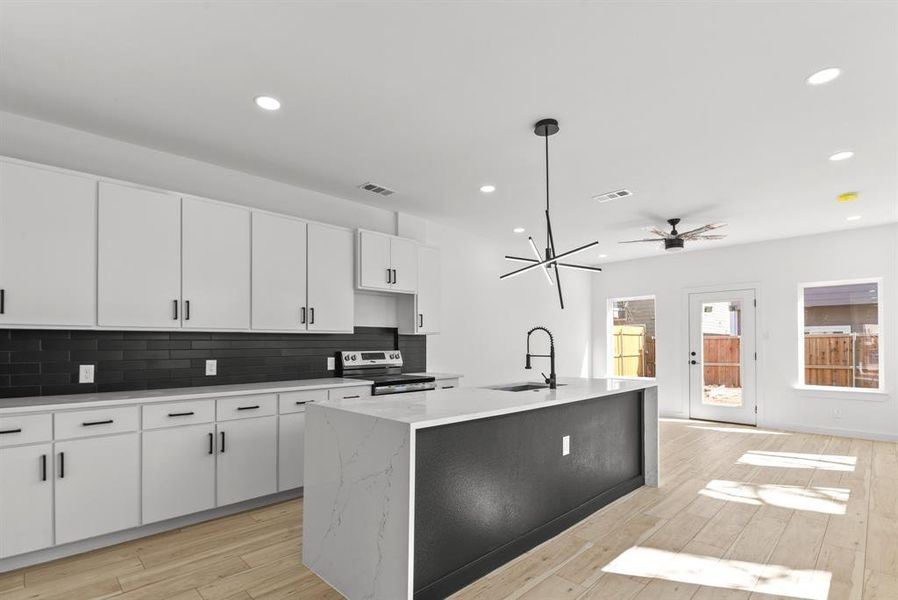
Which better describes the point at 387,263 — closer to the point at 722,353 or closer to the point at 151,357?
the point at 151,357

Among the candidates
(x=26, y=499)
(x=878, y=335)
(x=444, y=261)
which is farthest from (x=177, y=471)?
(x=878, y=335)

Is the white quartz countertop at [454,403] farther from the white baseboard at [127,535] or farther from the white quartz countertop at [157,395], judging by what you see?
the white baseboard at [127,535]

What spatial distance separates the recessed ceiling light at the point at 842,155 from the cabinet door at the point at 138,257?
4.99 metres

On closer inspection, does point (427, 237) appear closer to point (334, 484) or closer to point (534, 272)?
point (534, 272)

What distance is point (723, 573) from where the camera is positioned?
2.62 meters

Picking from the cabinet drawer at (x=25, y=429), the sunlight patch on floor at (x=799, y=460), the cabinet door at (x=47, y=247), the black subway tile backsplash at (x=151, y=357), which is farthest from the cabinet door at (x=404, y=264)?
the sunlight patch on floor at (x=799, y=460)

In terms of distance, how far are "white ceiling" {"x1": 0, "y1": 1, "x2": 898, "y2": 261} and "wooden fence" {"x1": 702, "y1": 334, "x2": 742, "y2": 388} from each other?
132 inches

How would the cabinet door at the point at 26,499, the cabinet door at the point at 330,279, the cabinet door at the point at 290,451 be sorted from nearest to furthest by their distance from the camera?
the cabinet door at the point at 26,499 < the cabinet door at the point at 290,451 < the cabinet door at the point at 330,279

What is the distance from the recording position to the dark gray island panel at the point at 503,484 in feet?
7.65

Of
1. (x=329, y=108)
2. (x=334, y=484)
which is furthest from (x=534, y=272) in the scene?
(x=334, y=484)

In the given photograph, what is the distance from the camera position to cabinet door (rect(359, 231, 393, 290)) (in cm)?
466

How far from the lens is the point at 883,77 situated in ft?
8.56

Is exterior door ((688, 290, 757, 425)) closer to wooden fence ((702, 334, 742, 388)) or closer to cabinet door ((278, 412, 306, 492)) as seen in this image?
wooden fence ((702, 334, 742, 388))

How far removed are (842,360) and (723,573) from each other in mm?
5395
